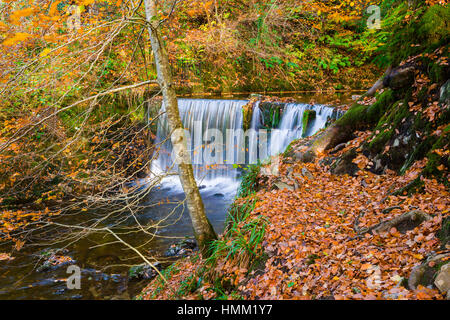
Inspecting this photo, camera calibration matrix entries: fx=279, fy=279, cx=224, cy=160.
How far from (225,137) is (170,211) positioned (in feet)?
12.7

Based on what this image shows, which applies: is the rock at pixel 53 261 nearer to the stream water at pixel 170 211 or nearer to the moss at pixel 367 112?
the stream water at pixel 170 211

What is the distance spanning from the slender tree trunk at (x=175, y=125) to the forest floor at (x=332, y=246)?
456mm

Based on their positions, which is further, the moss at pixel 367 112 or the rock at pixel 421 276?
the moss at pixel 367 112

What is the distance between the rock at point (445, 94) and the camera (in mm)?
4371

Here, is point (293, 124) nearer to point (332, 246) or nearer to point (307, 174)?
point (307, 174)

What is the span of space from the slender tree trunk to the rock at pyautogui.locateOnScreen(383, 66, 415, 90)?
4.51 m

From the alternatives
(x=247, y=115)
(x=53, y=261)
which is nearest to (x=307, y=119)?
(x=247, y=115)

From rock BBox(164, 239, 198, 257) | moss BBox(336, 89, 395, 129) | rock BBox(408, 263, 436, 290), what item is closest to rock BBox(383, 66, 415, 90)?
moss BBox(336, 89, 395, 129)

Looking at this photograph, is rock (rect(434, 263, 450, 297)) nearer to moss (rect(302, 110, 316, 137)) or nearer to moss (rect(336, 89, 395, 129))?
moss (rect(336, 89, 395, 129))

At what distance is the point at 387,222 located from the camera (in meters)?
3.60

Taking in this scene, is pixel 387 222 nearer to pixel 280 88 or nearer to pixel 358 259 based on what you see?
pixel 358 259

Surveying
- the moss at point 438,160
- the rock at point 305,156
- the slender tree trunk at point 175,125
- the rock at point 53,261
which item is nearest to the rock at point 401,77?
the moss at point 438,160

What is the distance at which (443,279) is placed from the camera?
2.38m
